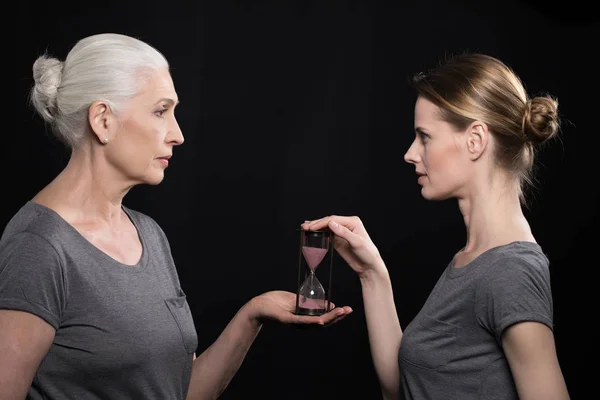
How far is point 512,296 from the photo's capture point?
71.9 inches

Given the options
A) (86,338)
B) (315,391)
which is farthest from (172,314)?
(315,391)

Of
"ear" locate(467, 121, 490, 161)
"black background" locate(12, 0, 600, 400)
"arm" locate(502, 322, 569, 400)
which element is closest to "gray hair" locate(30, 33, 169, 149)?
"ear" locate(467, 121, 490, 161)

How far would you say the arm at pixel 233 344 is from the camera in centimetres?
234

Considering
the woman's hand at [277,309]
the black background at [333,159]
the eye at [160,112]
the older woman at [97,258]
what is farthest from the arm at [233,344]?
the black background at [333,159]

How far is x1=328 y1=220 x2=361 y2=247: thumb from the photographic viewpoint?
229cm

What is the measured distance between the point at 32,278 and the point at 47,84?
1.74ft

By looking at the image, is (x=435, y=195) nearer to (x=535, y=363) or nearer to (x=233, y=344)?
(x=535, y=363)

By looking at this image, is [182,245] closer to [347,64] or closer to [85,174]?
[347,64]

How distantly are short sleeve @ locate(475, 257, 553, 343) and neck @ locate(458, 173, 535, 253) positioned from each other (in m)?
0.12

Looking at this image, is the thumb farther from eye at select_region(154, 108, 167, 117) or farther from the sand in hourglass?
eye at select_region(154, 108, 167, 117)

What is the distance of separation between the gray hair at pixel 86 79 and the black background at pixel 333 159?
5.05ft

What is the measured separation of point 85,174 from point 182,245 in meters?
1.63

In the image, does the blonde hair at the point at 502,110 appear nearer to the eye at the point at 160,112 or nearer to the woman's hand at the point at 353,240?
the woman's hand at the point at 353,240

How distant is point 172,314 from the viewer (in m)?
2.02
